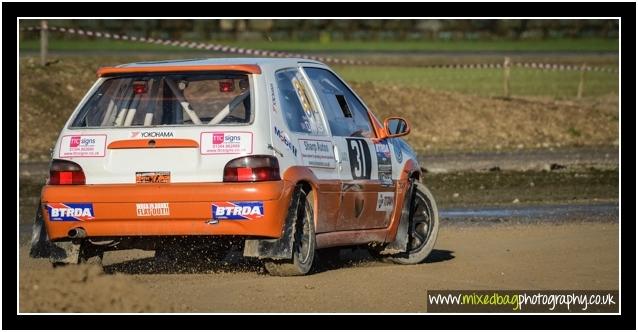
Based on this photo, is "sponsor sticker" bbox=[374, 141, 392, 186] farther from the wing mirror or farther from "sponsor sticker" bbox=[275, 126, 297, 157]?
"sponsor sticker" bbox=[275, 126, 297, 157]

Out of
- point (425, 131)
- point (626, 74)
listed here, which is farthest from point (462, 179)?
point (425, 131)

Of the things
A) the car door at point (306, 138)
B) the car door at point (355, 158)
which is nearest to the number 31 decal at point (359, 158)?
the car door at point (355, 158)

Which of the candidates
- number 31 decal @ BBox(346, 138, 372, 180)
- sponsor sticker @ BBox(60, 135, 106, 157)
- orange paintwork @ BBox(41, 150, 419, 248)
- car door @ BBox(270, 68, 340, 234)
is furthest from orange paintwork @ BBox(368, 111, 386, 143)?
sponsor sticker @ BBox(60, 135, 106, 157)

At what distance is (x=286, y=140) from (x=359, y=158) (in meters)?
1.29

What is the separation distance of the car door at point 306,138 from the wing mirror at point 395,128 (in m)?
0.99

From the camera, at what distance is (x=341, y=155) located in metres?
10.6

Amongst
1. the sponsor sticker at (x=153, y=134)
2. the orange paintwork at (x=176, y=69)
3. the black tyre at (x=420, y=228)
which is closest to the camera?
A: the sponsor sticker at (x=153, y=134)

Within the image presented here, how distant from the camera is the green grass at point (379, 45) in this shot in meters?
58.0

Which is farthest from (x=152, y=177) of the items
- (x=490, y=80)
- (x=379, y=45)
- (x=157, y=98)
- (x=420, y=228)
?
(x=379, y=45)

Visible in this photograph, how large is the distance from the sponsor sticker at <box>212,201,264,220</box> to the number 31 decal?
1511mm

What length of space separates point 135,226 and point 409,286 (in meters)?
1.95

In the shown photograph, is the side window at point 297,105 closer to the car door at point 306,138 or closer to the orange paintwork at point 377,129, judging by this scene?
the car door at point 306,138

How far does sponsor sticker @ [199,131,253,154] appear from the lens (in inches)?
370

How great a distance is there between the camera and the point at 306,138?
33.0 ft
